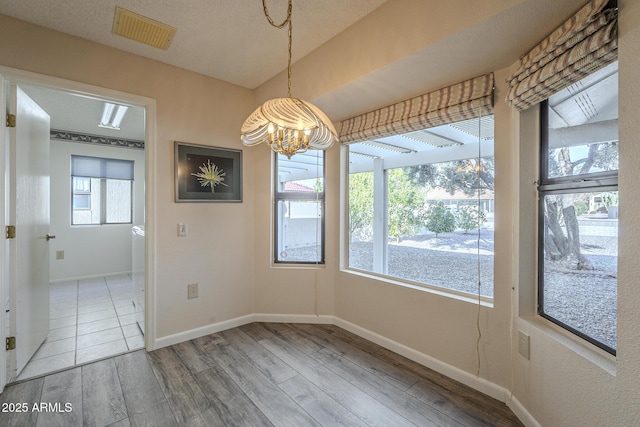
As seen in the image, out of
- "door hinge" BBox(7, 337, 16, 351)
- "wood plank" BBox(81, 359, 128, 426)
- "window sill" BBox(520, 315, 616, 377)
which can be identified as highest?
"window sill" BBox(520, 315, 616, 377)

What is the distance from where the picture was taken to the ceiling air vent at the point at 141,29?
186 cm

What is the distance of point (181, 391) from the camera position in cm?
184

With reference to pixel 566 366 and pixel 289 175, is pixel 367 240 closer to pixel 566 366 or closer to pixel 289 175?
pixel 289 175

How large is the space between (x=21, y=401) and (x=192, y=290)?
119 cm

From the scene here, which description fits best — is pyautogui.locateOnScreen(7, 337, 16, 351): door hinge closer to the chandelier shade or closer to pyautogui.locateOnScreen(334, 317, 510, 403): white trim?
the chandelier shade

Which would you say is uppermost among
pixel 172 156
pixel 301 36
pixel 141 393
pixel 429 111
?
pixel 301 36

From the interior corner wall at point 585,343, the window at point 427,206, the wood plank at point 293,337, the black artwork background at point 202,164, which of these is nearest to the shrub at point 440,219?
the window at point 427,206

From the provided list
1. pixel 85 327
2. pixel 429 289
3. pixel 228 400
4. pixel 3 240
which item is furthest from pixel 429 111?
pixel 85 327

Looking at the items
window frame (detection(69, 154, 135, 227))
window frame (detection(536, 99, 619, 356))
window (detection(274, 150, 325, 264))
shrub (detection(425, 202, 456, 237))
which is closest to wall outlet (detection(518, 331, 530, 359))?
window frame (detection(536, 99, 619, 356))

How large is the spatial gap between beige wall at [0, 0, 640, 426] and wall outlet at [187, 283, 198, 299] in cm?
5

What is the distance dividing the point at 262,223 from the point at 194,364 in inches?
55.2

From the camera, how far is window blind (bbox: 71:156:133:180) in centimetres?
460

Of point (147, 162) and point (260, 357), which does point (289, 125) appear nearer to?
point (147, 162)

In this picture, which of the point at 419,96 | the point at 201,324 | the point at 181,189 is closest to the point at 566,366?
the point at 419,96
